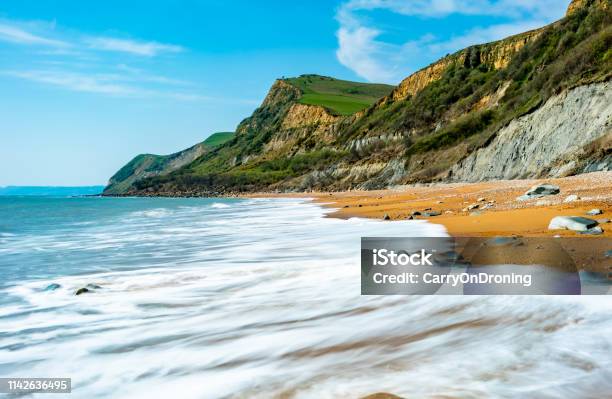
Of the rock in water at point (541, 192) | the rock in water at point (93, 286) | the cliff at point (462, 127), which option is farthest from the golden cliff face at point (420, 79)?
the rock in water at point (93, 286)

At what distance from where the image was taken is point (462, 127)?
208 ft

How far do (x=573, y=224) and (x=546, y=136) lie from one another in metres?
31.1

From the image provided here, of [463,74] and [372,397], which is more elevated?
[463,74]

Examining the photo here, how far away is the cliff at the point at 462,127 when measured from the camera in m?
35.8

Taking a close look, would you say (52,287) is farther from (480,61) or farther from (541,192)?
(480,61)

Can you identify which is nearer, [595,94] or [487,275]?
[487,275]

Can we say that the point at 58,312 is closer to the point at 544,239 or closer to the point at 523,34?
the point at 544,239

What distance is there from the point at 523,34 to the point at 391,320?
97992 mm

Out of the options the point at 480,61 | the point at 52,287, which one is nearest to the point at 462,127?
the point at 480,61

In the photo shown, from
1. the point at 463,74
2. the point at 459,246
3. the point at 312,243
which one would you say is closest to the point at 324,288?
the point at 459,246

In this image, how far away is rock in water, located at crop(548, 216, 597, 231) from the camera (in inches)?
366

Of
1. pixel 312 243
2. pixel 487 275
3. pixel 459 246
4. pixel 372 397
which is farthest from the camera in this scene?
pixel 312 243

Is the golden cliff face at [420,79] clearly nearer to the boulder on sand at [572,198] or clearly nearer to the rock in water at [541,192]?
the rock in water at [541,192]

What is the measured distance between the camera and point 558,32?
211 feet
